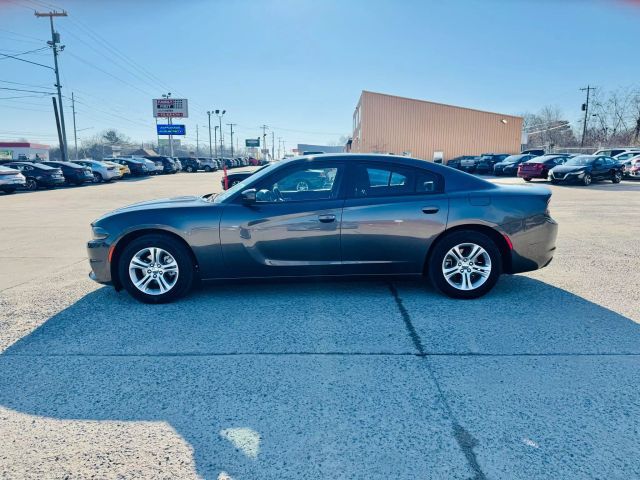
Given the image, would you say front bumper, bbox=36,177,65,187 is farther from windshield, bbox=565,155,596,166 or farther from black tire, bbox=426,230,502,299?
windshield, bbox=565,155,596,166

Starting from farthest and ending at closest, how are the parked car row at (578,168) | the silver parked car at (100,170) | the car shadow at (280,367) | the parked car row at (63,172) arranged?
the silver parked car at (100,170) < the parked car row at (578,168) < the parked car row at (63,172) < the car shadow at (280,367)

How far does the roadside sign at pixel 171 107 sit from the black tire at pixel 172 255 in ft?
180

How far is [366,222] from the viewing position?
4328 millimetres

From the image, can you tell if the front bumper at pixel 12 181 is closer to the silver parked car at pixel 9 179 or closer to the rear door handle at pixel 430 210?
the silver parked car at pixel 9 179

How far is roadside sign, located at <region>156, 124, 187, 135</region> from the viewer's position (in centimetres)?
5516

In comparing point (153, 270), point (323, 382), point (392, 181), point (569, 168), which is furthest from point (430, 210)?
point (569, 168)

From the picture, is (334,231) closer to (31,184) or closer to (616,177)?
(616,177)

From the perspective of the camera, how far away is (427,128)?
45.8 metres

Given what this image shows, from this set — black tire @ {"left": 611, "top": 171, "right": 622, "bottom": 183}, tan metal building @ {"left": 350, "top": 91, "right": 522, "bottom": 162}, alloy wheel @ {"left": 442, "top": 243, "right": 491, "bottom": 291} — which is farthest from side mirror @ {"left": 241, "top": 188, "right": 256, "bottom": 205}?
tan metal building @ {"left": 350, "top": 91, "right": 522, "bottom": 162}

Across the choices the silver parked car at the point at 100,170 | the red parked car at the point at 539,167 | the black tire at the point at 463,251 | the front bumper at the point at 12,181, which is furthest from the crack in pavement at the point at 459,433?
the silver parked car at the point at 100,170

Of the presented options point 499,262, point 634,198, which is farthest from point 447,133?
point 499,262

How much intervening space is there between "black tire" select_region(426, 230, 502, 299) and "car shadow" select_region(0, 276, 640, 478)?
0.15m

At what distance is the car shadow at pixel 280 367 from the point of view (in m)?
2.25

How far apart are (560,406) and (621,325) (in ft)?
5.63
